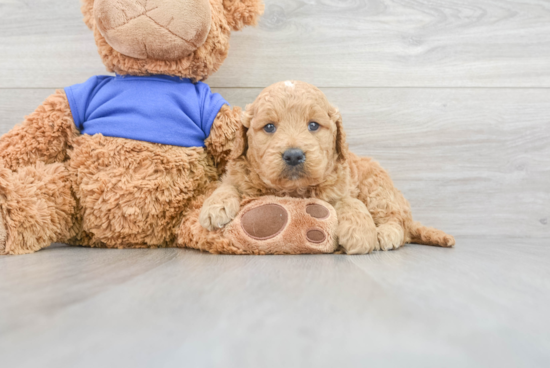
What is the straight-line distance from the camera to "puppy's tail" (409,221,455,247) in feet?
3.47

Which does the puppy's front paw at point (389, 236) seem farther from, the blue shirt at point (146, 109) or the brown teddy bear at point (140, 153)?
the blue shirt at point (146, 109)

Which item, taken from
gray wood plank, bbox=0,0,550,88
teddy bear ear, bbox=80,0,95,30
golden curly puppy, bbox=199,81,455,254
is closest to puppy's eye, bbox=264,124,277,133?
→ golden curly puppy, bbox=199,81,455,254

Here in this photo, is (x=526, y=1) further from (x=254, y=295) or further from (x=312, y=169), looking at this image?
(x=254, y=295)

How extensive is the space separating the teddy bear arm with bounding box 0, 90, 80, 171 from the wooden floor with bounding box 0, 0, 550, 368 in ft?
0.74

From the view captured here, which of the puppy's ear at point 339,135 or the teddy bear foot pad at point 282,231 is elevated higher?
the puppy's ear at point 339,135

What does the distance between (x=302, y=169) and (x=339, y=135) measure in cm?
17

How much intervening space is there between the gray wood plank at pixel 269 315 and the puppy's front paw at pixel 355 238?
106mm

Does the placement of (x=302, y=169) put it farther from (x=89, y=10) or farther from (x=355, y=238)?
(x=89, y=10)

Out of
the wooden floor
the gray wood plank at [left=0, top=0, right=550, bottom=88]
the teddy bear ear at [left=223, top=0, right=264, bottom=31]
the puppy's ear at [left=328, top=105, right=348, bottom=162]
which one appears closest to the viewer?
the wooden floor

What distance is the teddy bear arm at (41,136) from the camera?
3.10 feet

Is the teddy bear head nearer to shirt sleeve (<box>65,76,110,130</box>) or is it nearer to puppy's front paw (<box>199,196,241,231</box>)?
shirt sleeve (<box>65,76,110,130</box>)

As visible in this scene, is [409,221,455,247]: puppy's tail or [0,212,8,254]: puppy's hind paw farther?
[409,221,455,247]: puppy's tail

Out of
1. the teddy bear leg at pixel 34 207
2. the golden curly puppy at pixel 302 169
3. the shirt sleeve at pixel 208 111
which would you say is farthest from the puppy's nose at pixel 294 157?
the teddy bear leg at pixel 34 207

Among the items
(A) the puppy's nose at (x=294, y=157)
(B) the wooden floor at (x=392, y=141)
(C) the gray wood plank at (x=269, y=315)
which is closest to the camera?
(C) the gray wood plank at (x=269, y=315)
